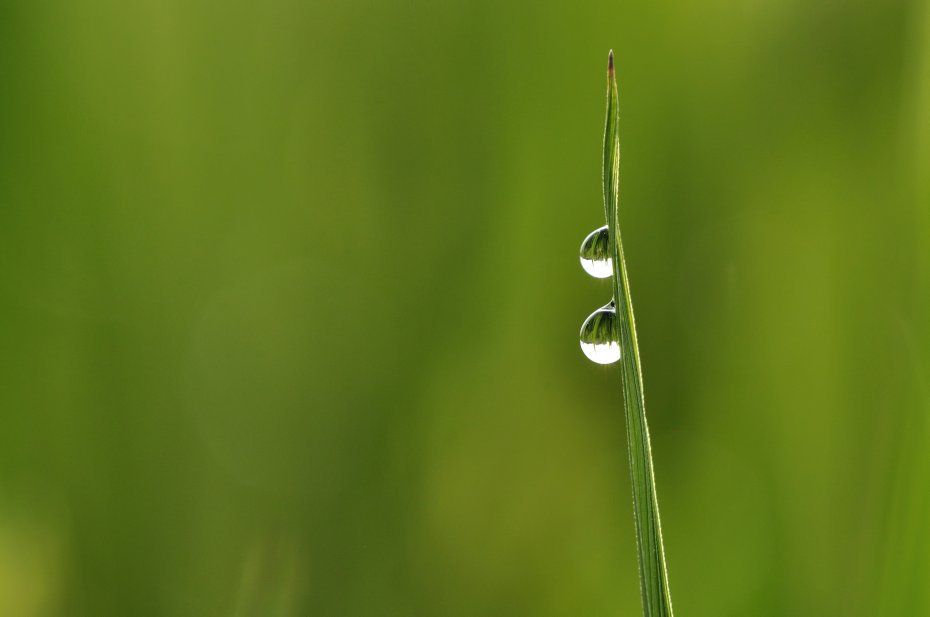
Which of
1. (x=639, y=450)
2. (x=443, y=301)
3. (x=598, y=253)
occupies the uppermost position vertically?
(x=443, y=301)

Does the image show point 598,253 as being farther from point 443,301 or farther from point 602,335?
point 443,301

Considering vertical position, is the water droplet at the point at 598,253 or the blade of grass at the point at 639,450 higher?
the water droplet at the point at 598,253

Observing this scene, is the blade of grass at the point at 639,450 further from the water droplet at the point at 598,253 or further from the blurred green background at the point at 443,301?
the blurred green background at the point at 443,301

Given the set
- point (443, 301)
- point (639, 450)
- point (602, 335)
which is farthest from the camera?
point (443, 301)

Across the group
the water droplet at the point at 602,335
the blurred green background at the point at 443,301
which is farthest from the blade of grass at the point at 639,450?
the blurred green background at the point at 443,301

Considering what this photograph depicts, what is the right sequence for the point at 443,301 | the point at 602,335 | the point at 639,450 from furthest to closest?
1. the point at 443,301
2. the point at 602,335
3. the point at 639,450

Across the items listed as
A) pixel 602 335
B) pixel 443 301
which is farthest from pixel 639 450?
pixel 443 301

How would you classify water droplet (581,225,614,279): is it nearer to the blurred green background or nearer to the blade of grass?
the blade of grass
